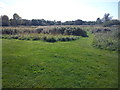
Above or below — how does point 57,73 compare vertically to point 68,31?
below

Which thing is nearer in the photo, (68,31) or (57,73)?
(57,73)

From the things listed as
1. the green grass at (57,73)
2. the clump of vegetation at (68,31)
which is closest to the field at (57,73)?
the green grass at (57,73)

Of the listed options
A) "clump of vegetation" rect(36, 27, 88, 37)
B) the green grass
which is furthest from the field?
"clump of vegetation" rect(36, 27, 88, 37)

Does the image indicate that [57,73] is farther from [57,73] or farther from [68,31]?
[68,31]

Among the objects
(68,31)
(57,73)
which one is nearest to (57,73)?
(57,73)

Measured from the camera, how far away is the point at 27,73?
15.5 ft

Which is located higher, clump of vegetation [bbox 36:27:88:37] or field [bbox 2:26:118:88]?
clump of vegetation [bbox 36:27:88:37]

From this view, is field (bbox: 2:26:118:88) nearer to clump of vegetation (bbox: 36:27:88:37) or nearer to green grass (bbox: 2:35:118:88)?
green grass (bbox: 2:35:118:88)

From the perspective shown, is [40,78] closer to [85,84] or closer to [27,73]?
[27,73]

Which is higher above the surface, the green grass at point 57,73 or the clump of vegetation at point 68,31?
the clump of vegetation at point 68,31

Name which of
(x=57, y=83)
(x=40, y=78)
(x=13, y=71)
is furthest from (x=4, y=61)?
(x=57, y=83)

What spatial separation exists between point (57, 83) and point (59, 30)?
14.8 meters

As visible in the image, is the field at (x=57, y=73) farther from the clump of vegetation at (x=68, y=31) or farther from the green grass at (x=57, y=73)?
the clump of vegetation at (x=68, y=31)

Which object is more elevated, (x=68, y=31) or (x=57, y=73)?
(x=68, y=31)
